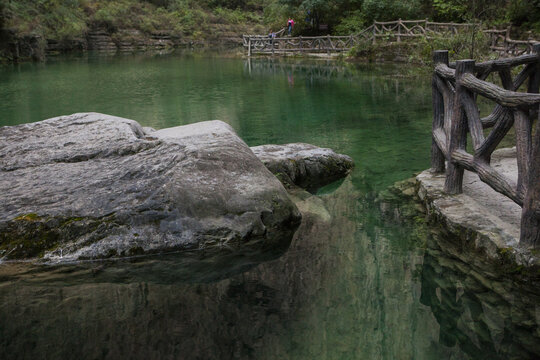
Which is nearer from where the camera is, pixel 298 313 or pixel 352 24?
pixel 298 313

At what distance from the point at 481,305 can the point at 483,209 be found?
3.90 feet

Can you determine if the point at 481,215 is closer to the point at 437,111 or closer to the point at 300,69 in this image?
the point at 437,111

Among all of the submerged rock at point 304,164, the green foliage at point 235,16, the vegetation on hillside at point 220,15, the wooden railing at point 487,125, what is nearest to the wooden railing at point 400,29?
the vegetation on hillside at point 220,15

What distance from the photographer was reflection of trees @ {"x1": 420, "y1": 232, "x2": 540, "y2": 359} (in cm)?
297

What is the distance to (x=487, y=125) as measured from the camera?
4992 millimetres

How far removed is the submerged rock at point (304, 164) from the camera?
6.09 m

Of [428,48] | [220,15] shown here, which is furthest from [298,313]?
[220,15]

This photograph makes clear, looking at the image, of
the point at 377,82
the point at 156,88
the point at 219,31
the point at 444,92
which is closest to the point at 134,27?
the point at 219,31

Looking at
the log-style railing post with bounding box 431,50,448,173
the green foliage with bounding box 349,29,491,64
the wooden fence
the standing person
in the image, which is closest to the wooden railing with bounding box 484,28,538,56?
the wooden fence

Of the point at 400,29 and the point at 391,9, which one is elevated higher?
the point at 391,9

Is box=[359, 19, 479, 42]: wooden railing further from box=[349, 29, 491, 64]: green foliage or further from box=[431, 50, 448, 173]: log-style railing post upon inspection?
box=[431, 50, 448, 173]: log-style railing post

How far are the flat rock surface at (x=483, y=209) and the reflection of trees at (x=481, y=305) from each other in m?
0.20

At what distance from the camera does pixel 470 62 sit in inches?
174

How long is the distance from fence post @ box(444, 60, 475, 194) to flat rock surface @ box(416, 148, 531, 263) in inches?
4.4
